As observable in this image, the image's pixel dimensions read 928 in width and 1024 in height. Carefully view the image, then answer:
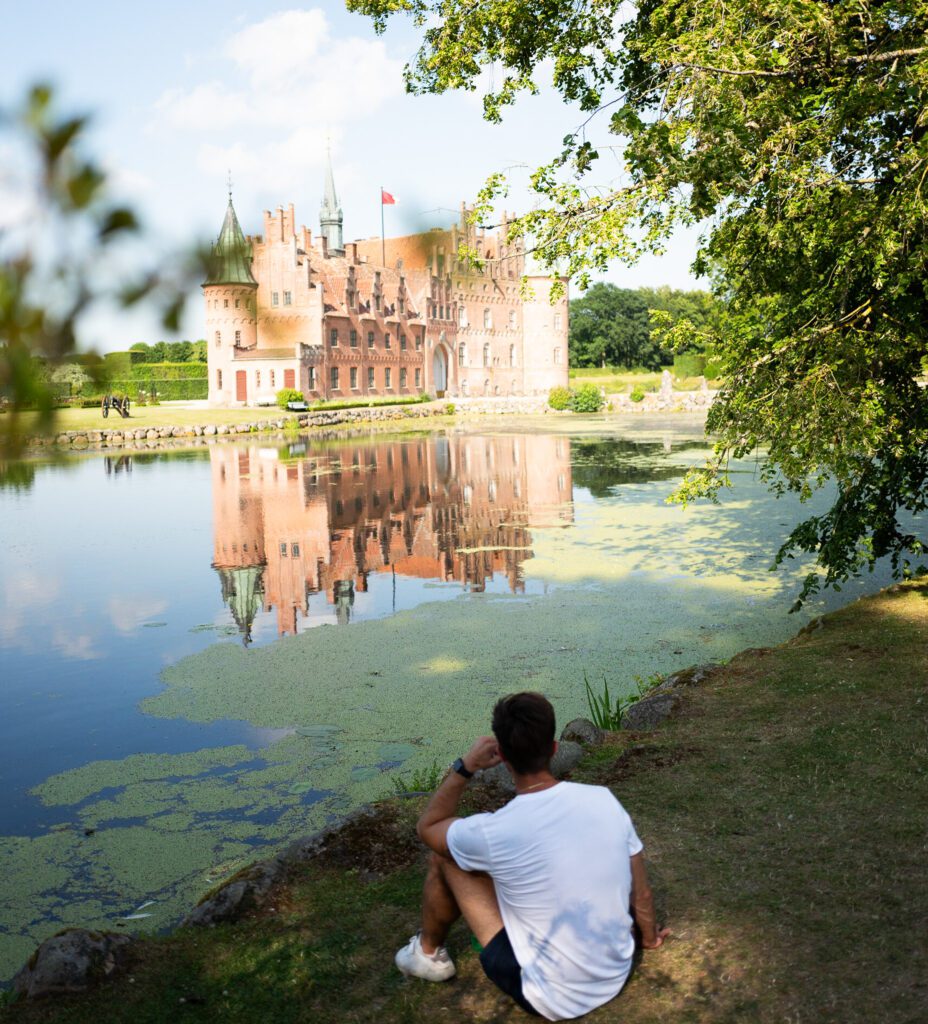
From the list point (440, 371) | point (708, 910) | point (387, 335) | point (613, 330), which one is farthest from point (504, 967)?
point (613, 330)

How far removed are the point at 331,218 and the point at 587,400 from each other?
19.9 metres

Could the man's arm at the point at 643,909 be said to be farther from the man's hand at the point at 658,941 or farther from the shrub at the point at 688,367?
the shrub at the point at 688,367

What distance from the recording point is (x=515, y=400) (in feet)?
212

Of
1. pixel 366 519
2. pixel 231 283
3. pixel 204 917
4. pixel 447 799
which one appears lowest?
pixel 366 519

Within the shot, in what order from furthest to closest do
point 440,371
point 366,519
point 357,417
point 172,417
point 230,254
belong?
point 440,371 < point 357,417 < point 172,417 < point 366,519 < point 230,254

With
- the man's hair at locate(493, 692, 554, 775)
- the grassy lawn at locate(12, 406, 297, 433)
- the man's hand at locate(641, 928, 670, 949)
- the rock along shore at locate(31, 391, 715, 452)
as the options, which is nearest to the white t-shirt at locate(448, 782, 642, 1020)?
the man's hair at locate(493, 692, 554, 775)

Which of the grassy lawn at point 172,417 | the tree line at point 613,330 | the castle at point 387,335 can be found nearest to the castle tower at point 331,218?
the castle at point 387,335

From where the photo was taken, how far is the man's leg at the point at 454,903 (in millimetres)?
3602

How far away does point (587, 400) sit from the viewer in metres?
62.8

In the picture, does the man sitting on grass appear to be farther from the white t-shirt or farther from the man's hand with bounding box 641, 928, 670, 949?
the man's hand with bounding box 641, 928, 670, 949

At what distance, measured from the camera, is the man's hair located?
3.43 m

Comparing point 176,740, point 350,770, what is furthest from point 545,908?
point 176,740

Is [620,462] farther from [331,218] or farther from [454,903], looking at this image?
[331,218]

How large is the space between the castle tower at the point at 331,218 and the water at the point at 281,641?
43.3 meters
